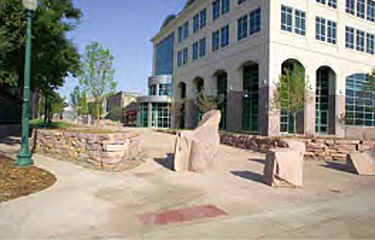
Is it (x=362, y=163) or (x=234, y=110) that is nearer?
(x=362, y=163)

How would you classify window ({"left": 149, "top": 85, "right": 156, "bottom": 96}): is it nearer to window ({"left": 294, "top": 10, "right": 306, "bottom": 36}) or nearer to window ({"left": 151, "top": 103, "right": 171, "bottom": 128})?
window ({"left": 151, "top": 103, "right": 171, "bottom": 128})

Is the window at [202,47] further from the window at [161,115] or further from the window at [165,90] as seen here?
the window at [161,115]

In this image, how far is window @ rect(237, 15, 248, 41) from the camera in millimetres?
29050

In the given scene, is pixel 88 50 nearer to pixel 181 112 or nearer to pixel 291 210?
pixel 291 210

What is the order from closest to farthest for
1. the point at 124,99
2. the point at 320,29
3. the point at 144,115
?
the point at 320,29 < the point at 144,115 < the point at 124,99

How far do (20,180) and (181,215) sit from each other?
184 inches

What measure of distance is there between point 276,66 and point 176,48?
2169 cm

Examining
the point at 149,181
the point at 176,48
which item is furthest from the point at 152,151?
the point at 176,48

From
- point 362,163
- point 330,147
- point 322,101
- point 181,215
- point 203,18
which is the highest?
point 203,18

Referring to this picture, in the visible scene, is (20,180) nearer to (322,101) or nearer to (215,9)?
(322,101)

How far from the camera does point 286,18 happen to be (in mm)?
26766

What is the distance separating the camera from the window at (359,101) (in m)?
31.7

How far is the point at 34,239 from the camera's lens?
14.0 feet

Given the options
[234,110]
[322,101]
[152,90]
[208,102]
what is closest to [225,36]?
[208,102]
